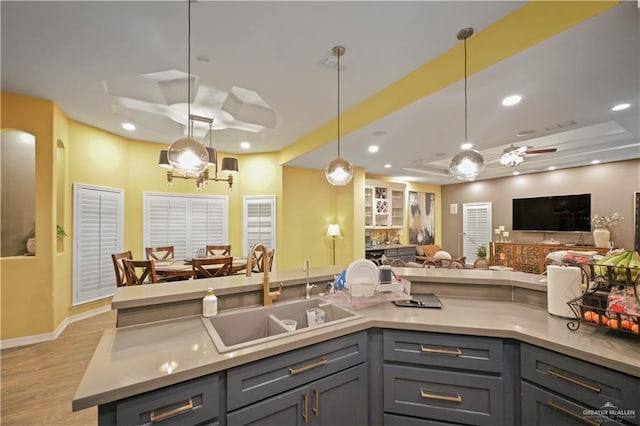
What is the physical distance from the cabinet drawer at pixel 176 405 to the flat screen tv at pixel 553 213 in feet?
26.0

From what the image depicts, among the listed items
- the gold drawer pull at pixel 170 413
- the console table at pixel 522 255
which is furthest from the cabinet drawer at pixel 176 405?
the console table at pixel 522 255

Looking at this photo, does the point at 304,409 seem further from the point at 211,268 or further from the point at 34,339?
the point at 34,339

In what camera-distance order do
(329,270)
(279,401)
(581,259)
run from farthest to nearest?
(329,270) < (581,259) < (279,401)

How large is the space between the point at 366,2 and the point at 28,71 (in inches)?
134

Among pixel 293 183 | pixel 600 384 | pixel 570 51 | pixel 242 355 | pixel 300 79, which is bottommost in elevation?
pixel 600 384

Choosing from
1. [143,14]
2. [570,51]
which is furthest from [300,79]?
[570,51]

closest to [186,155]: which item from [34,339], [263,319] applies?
[263,319]

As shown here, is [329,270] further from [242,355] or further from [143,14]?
[143,14]

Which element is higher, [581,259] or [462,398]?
[581,259]

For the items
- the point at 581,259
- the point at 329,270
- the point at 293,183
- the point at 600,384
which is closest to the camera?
the point at 600,384

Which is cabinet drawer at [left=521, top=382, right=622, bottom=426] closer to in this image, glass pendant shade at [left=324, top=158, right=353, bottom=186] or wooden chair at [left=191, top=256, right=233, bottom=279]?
glass pendant shade at [left=324, top=158, right=353, bottom=186]

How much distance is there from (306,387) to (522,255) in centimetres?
726

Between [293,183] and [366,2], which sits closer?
[366,2]

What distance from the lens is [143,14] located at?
200cm
